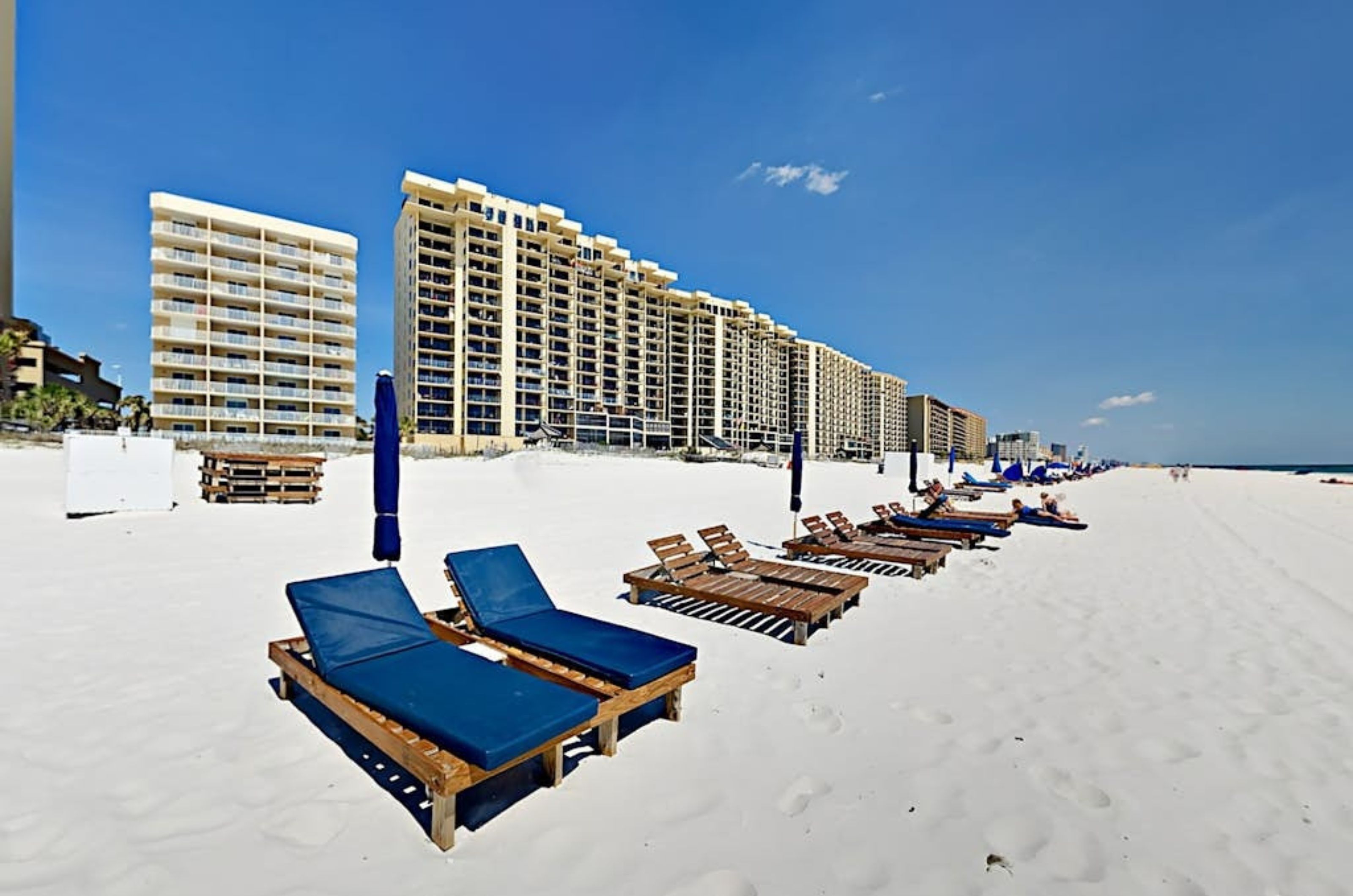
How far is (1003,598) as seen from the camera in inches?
273

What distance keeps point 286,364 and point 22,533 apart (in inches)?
1665

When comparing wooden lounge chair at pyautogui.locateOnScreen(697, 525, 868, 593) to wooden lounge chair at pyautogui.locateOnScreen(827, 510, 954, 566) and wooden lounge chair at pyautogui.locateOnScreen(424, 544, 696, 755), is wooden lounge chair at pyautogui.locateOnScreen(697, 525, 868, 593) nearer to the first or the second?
wooden lounge chair at pyautogui.locateOnScreen(827, 510, 954, 566)

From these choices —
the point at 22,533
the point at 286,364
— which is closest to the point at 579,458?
the point at 286,364

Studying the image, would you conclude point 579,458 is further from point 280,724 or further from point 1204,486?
point 1204,486

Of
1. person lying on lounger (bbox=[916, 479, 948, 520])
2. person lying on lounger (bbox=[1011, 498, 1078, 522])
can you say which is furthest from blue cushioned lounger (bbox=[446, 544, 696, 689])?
person lying on lounger (bbox=[1011, 498, 1078, 522])

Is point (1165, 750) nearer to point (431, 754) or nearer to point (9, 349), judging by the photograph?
point (431, 754)

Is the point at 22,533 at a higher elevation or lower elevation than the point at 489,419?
lower

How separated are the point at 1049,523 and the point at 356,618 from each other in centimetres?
1524

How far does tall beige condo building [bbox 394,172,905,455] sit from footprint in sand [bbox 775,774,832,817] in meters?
46.8

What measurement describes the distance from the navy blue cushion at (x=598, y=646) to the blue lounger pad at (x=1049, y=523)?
1261cm

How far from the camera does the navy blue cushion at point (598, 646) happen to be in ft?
11.5

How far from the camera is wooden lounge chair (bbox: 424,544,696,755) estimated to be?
3.39 meters

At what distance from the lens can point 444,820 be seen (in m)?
2.45

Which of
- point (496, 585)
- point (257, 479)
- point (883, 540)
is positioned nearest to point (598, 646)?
point (496, 585)
